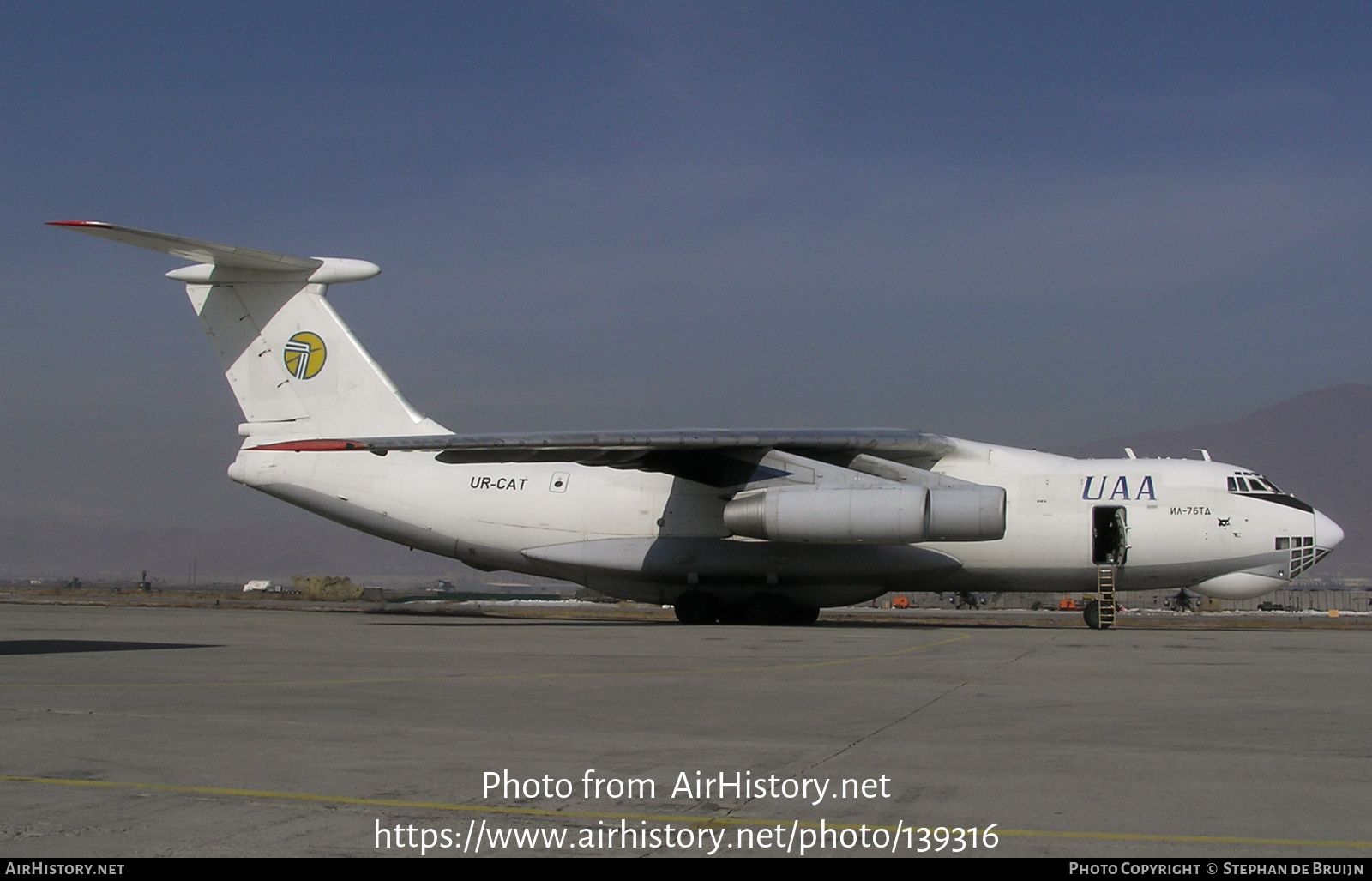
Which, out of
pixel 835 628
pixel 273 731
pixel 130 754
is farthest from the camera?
pixel 835 628

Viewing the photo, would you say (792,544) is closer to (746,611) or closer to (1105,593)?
(746,611)

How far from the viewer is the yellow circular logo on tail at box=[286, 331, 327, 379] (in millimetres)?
20969

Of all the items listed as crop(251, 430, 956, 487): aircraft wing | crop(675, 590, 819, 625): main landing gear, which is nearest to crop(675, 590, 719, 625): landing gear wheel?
crop(675, 590, 819, 625): main landing gear

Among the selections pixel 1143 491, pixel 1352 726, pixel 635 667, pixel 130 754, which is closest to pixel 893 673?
pixel 635 667

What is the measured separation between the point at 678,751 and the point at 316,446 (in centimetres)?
1389

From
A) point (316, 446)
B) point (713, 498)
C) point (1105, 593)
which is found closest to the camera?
point (1105, 593)

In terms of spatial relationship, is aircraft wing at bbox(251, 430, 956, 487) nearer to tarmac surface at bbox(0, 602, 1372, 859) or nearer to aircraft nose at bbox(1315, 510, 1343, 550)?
aircraft nose at bbox(1315, 510, 1343, 550)

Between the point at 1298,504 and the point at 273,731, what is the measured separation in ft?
52.7

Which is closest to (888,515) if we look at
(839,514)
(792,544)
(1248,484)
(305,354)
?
(839,514)

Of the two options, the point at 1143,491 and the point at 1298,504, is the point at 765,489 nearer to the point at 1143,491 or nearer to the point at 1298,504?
the point at 1143,491

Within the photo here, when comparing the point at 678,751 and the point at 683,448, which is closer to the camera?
the point at 678,751

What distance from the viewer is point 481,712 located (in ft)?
24.5

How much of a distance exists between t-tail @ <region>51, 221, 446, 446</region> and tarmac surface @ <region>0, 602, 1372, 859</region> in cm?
927

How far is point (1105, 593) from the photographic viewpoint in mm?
18422
